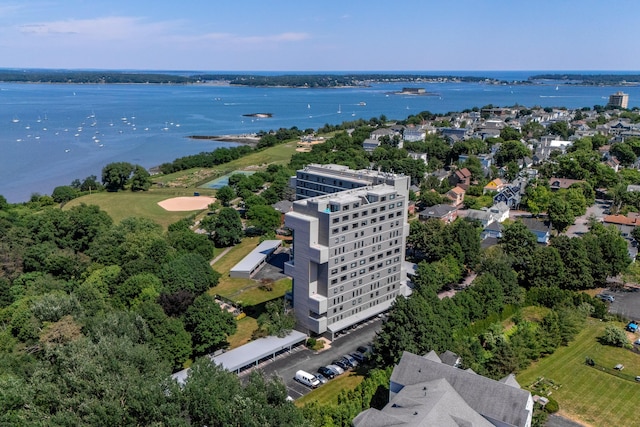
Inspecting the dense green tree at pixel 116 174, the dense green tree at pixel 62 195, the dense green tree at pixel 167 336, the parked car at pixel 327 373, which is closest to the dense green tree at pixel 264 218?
the dense green tree at pixel 167 336

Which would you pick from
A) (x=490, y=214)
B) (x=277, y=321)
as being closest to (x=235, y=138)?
(x=490, y=214)

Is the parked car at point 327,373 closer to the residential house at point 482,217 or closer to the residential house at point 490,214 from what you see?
the residential house at point 482,217

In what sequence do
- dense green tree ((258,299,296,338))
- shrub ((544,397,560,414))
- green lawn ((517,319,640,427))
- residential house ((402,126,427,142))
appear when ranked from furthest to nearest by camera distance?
residential house ((402,126,427,142)), dense green tree ((258,299,296,338)), green lawn ((517,319,640,427)), shrub ((544,397,560,414))

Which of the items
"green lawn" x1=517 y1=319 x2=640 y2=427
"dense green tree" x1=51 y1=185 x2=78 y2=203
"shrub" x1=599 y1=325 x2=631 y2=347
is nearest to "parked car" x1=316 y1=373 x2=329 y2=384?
"green lawn" x1=517 y1=319 x2=640 y2=427

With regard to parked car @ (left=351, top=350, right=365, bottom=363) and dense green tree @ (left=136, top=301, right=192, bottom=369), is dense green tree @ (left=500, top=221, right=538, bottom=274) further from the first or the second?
dense green tree @ (left=136, top=301, right=192, bottom=369)

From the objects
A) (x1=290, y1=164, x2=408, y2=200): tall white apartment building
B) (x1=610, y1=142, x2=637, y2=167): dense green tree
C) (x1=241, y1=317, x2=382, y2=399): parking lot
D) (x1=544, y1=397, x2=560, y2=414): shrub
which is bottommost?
(x1=241, y1=317, x2=382, y2=399): parking lot

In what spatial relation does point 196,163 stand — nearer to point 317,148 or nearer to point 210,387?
point 317,148
